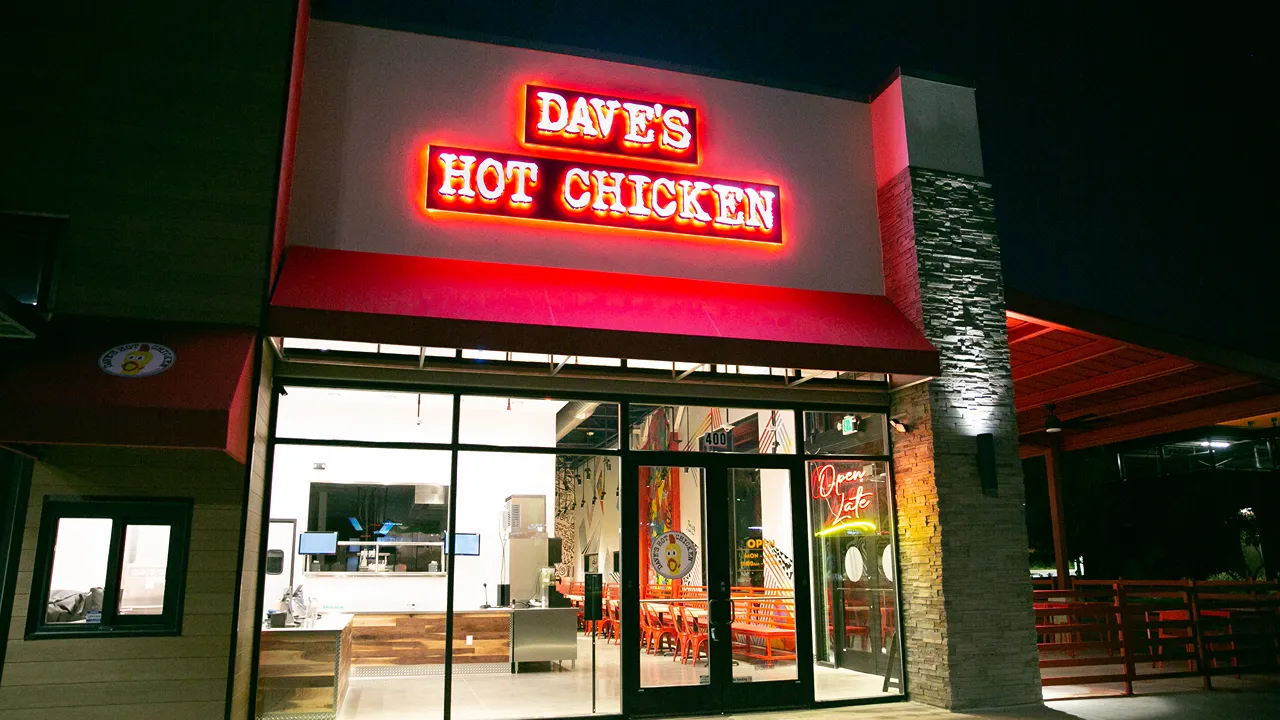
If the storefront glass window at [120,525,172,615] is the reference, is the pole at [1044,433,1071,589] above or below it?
above

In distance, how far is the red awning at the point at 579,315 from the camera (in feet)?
23.4

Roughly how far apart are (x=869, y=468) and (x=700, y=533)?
201 cm

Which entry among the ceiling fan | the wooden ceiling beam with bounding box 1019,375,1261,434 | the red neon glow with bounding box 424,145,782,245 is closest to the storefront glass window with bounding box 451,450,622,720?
the red neon glow with bounding box 424,145,782,245

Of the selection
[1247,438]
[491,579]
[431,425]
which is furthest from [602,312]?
[1247,438]

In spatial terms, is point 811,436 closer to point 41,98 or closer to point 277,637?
point 277,637

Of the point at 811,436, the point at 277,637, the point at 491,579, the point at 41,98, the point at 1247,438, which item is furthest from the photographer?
the point at 1247,438

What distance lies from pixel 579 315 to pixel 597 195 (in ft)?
5.19

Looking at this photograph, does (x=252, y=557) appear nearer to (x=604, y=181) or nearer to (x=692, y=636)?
(x=692, y=636)

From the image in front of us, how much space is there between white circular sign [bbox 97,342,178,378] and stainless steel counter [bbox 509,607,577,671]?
551cm

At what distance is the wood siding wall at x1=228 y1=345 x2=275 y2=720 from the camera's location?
6.87 metres

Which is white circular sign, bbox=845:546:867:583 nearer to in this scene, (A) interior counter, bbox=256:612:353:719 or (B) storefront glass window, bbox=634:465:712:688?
(B) storefront glass window, bbox=634:465:712:688

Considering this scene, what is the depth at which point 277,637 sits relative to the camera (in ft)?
25.0

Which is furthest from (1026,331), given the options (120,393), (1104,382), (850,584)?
(120,393)

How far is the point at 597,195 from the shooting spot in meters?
8.78
